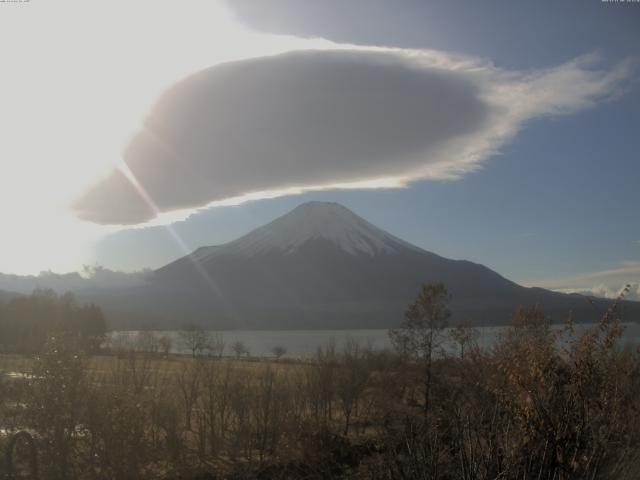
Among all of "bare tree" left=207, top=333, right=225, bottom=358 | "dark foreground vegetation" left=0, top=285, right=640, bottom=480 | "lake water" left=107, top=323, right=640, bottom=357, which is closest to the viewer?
"dark foreground vegetation" left=0, top=285, right=640, bottom=480

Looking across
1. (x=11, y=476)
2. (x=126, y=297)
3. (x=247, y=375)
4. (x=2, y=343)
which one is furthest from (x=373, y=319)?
(x=11, y=476)

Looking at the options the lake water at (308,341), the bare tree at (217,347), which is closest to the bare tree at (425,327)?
the lake water at (308,341)

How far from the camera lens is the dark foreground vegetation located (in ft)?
20.9

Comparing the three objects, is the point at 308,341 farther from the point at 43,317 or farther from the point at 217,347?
the point at 43,317

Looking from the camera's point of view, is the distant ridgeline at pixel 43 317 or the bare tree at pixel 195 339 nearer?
the distant ridgeline at pixel 43 317

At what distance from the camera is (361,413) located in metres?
26.4

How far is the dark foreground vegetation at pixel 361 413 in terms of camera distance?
6.38 m

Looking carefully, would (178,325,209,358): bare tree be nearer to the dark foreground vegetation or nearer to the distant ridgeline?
the distant ridgeline

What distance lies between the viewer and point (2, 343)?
5022 centimetres

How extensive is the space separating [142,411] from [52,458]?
1963 millimetres

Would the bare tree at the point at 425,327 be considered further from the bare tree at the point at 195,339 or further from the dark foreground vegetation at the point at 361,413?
the bare tree at the point at 195,339

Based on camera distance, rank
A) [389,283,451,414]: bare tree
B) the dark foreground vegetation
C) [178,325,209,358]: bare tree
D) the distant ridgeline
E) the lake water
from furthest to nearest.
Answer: [178,325,209,358]: bare tree < the distant ridgeline < [389,283,451,414]: bare tree < the lake water < the dark foreground vegetation

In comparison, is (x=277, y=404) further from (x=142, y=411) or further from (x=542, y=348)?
(x=542, y=348)

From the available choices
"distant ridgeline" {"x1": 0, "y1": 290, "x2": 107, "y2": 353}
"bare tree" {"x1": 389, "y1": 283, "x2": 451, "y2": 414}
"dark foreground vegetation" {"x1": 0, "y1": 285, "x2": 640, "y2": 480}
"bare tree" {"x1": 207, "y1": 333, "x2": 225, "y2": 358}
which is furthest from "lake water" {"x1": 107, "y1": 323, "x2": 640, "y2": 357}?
"bare tree" {"x1": 207, "y1": 333, "x2": 225, "y2": 358}
